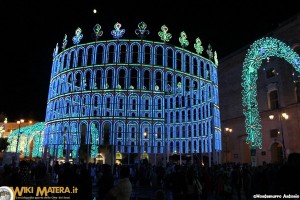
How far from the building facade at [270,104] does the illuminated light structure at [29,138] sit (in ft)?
127

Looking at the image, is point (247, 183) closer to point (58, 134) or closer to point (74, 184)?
point (74, 184)

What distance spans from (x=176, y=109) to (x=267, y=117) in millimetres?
21322

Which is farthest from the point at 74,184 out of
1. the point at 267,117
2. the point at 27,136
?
the point at 27,136

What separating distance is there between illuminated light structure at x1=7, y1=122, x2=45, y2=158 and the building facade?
3863 cm

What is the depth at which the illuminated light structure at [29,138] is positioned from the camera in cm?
6025

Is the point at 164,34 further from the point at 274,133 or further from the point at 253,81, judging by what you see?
the point at 274,133

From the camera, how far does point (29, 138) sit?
6781 centimetres

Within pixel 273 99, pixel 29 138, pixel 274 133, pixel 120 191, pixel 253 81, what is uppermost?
pixel 253 81

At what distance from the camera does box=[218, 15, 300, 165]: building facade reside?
30.7 meters

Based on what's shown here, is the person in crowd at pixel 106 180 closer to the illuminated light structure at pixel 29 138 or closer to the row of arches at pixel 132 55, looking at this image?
the row of arches at pixel 132 55

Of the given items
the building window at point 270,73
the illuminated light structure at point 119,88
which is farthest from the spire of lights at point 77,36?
the building window at point 270,73

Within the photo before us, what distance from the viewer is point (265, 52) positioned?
2642 centimetres

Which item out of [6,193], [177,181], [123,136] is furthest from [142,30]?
[6,193]

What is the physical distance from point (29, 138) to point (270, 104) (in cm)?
5645
